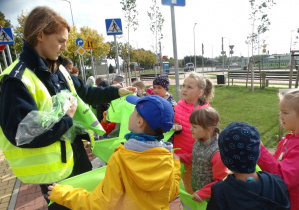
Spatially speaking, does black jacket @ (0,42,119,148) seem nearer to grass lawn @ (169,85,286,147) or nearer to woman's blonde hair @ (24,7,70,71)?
woman's blonde hair @ (24,7,70,71)

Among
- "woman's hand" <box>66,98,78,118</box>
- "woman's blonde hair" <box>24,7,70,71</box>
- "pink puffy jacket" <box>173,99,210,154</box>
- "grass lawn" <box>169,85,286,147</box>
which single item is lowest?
"grass lawn" <box>169,85,286,147</box>

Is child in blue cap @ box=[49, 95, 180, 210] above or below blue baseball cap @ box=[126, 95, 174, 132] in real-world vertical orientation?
below

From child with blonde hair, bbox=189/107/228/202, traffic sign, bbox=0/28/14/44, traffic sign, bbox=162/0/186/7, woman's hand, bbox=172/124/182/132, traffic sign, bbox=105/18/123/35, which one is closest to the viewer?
child with blonde hair, bbox=189/107/228/202

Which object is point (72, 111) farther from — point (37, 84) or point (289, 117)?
point (289, 117)

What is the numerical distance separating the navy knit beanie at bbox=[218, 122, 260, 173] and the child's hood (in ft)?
1.37

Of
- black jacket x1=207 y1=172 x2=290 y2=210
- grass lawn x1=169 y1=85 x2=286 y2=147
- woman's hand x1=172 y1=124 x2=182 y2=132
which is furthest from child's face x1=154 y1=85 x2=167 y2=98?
grass lawn x1=169 y1=85 x2=286 y2=147

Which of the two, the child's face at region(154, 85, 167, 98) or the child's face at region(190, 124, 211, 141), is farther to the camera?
the child's face at region(154, 85, 167, 98)

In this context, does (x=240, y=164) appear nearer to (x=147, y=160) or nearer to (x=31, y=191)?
(x=147, y=160)

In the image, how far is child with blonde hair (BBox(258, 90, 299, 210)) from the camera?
1629 millimetres

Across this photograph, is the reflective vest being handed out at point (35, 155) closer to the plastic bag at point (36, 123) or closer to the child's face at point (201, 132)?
the plastic bag at point (36, 123)

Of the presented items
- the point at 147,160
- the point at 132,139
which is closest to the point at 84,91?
the point at 132,139

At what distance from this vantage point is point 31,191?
161 inches

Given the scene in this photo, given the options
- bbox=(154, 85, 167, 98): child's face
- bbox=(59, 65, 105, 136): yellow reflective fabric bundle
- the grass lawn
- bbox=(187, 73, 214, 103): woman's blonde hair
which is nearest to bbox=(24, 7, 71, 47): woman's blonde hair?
bbox=(59, 65, 105, 136): yellow reflective fabric bundle

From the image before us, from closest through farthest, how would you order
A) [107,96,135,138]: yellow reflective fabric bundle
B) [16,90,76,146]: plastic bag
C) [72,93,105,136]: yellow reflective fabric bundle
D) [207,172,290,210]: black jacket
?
1. [207,172,290,210]: black jacket
2. [16,90,76,146]: plastic bag
3. [72,93,105,136]: yellow reflective fabric bundle
4. [107,96,135,138]: yellow reflective fabric bundle
